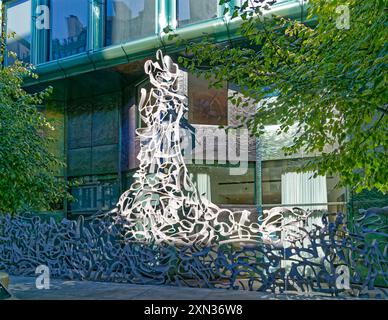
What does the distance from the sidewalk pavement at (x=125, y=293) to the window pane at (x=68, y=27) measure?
8.66m

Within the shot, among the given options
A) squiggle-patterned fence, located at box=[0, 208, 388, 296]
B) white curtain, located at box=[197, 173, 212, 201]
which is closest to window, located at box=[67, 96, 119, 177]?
squiggle-patterned fence, located at box=[0, 208, 388, 296]

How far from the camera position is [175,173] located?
1206cm

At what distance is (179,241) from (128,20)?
8.02 metres

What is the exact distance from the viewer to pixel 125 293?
10148mm

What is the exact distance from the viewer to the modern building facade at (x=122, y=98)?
12.8 m

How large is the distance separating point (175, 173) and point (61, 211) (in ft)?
24.4

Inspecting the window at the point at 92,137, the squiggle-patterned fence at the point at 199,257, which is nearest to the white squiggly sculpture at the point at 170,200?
the squiggle-patterned fence at the point at 199,257

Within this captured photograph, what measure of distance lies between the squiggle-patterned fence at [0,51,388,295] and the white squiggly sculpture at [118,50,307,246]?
0.10 ft

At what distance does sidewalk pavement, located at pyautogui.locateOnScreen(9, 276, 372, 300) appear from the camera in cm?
942

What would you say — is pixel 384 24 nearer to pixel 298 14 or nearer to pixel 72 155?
pixel 298 14

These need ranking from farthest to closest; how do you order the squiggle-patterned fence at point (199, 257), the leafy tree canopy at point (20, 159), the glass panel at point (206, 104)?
the glass panel at point (206, 104)
the squiggle-patterned fence at point (199, 257)
the leafy tree canopy at point (20, 159)

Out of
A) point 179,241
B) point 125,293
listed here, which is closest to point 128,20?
point 179,241

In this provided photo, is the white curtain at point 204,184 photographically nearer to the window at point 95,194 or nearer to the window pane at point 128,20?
the window at point 95,194
